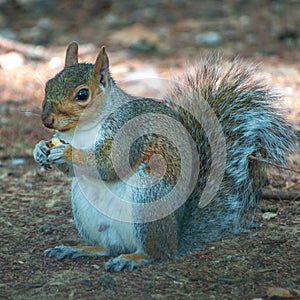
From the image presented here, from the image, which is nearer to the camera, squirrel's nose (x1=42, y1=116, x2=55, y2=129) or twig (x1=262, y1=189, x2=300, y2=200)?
squirrel's nose (x1=42, y1=116, x2=55, y2=129)

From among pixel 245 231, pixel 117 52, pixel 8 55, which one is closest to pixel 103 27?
pixel 117 52

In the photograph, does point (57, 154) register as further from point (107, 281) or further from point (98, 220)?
point (107, 281)

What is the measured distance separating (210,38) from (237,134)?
3454 millimetres

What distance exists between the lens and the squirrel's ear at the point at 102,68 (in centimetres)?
242

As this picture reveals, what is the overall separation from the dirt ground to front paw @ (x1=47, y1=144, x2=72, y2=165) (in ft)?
1.25

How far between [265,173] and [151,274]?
1.99 ft

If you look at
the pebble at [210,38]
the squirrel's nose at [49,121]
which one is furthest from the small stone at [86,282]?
the pebble at [210,38]

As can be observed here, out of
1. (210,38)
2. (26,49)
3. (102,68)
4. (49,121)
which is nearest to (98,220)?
(49,121)

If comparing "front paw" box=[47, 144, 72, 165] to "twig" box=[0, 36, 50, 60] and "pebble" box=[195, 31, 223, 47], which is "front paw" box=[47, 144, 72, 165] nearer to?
"twig" box=[0, 36, 50, 60]

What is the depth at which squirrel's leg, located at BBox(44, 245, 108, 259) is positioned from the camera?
8.41 ft

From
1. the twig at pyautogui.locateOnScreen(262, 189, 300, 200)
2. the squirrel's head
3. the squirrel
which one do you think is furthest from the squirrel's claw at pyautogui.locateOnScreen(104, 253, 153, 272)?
the twig at pyautogui.locateOnScreen(262, 189, 300, 200)

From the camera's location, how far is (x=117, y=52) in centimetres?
→ 562

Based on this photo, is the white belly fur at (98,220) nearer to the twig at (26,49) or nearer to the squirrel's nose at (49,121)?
the squirrel's nose at (49,121)

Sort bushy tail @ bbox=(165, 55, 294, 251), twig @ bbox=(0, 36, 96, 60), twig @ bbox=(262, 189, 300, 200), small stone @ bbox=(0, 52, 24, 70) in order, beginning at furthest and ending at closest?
twig @ bbox=(0, 36, 96, 60) → small stone @ bbox=(0, 52, 24, 70) → twig @ bbox=(262, 189, 300, 200) → bushy tail @ bbox=(165, 55, 294, 251)
